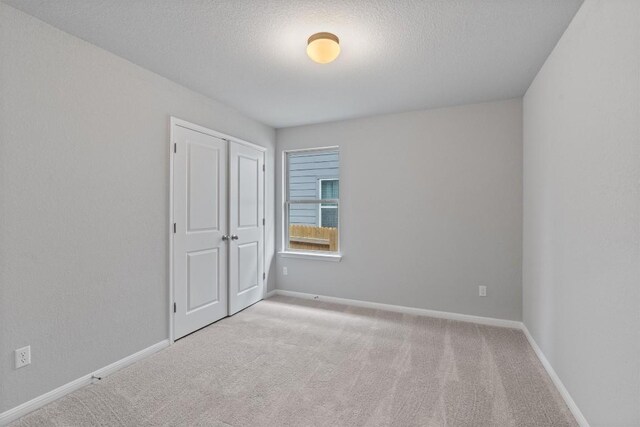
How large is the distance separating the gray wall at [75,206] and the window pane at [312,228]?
6.94 ft

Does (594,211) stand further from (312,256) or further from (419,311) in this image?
(312,256)

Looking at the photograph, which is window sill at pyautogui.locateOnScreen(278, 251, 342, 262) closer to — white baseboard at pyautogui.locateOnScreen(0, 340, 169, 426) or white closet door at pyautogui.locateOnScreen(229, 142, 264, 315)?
white closet door at pyautogui.locateOnScreen(229, 142, 264, 315)

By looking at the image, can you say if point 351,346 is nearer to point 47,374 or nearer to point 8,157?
point 47,374

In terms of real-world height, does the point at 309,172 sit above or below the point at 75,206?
above

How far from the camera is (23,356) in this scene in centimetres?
193

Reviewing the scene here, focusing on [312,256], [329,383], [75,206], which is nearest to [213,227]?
[75,206]

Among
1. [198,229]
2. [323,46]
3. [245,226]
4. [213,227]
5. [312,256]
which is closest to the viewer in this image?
[323,46]

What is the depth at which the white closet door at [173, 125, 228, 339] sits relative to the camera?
3.03 metres

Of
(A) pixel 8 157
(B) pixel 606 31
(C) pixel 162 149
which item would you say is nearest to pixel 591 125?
(B) pixel 606 31

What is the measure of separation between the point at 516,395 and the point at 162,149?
3492 millimetres

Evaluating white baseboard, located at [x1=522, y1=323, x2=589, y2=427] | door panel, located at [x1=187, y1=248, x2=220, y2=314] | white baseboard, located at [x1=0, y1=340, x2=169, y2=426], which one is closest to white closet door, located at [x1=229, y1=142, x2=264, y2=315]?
door panel, located at [x1=187, y1=248, x2=220, y2=314]

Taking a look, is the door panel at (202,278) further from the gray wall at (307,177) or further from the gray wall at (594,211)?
the gray wall at (594,211)

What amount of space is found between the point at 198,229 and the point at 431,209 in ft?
8.92

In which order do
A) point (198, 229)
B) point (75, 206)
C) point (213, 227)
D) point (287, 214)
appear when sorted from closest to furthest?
point (75, 206), point (198, 229), point (213, 227), point (287, 214)
